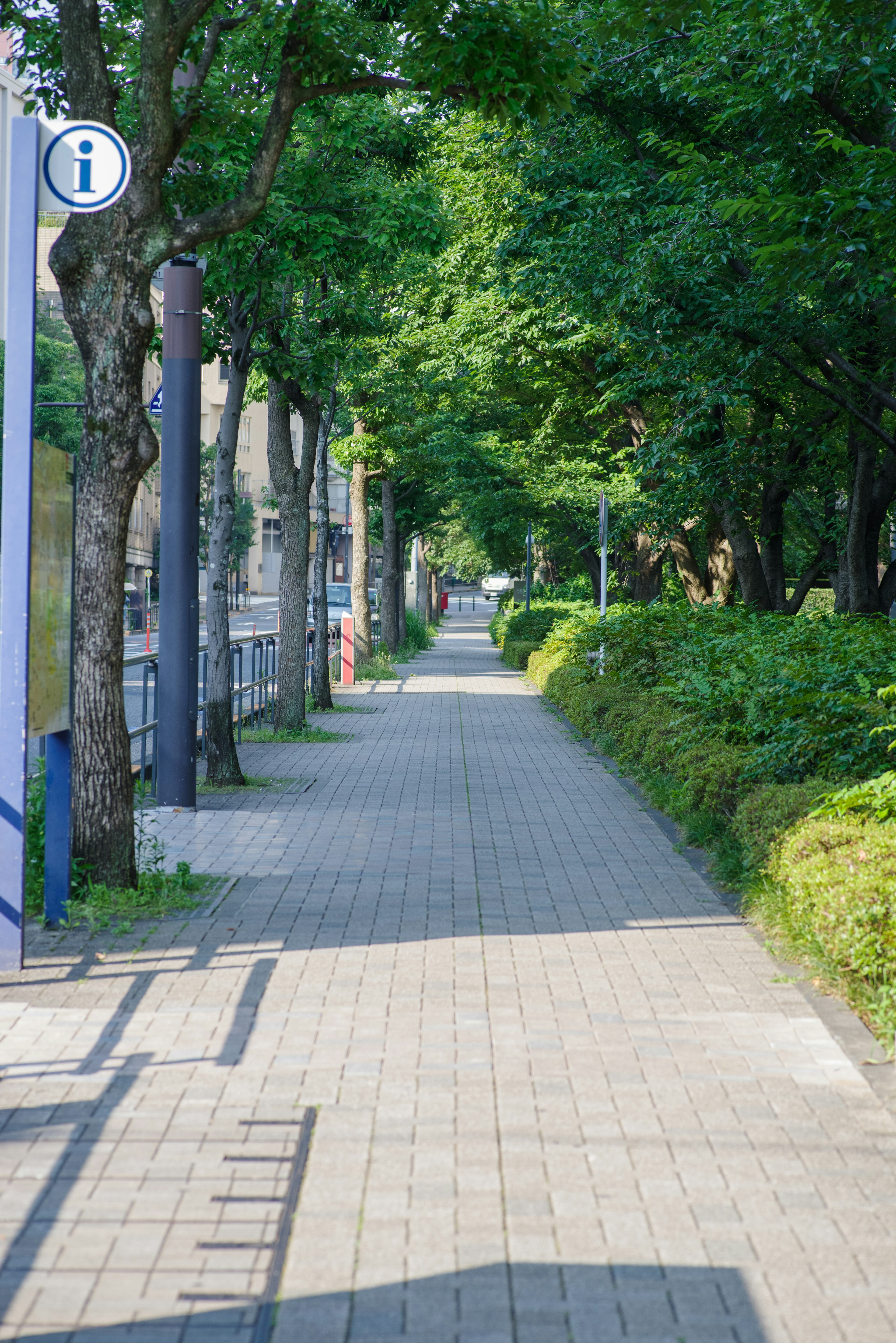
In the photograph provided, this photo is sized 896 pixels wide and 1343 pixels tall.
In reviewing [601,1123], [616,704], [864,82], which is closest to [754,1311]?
[601,1123]

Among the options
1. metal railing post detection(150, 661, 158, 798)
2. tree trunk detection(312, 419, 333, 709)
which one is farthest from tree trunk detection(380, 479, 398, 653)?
metal railing post detection(150, 661, 158, 798)

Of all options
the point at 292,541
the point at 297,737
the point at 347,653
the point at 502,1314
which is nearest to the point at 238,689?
the point at 297,737

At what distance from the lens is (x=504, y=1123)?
4.26 m

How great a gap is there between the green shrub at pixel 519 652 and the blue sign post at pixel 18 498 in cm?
2377

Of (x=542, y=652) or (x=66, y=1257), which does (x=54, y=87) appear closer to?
(x=66, y=1257)

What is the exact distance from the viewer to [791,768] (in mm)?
8570

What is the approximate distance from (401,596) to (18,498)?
3355cm

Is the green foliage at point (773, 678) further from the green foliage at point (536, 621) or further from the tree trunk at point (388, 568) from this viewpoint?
the tree trunk at point (388, 568)

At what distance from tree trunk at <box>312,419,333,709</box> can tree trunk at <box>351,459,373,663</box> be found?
21.5ft

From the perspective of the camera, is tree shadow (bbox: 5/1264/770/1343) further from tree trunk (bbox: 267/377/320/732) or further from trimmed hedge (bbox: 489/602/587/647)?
trimmed hedge (bbox: 489/602/587/647)

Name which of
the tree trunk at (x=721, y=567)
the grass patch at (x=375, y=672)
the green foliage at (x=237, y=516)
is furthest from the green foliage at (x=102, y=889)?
the green foliage at (x=237, y=516)

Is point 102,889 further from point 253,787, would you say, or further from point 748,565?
point 748,565

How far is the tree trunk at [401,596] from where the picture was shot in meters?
36.8

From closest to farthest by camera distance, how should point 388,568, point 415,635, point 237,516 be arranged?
point 388,568, point 415,635, point 237,516
